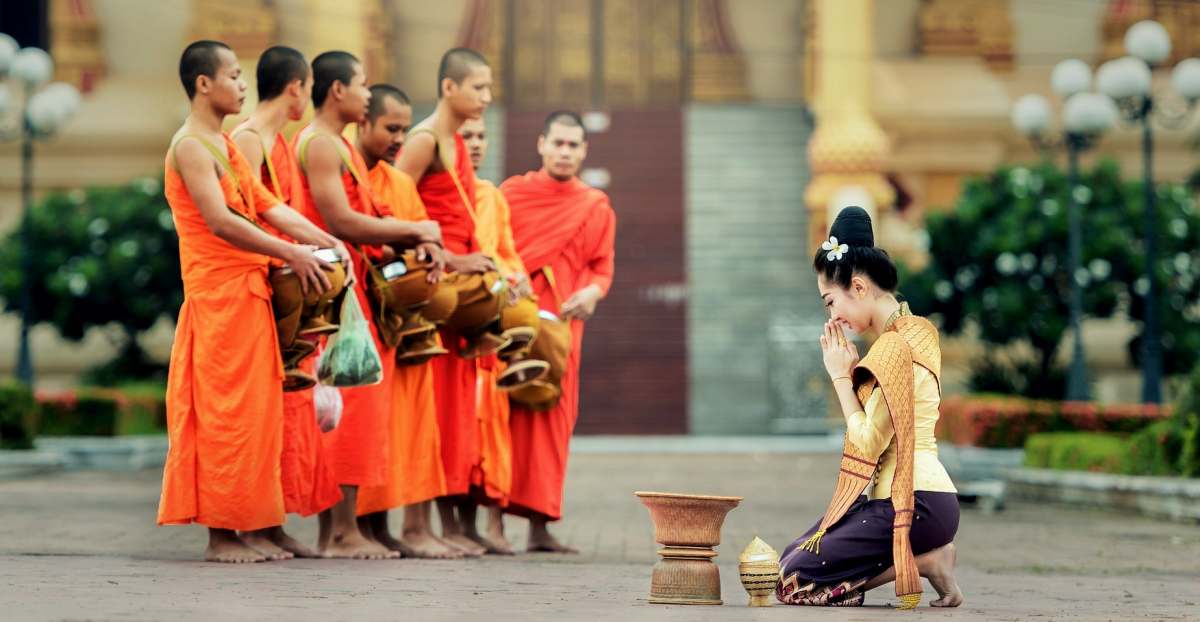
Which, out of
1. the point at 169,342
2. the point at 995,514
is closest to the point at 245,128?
the point at 995,514

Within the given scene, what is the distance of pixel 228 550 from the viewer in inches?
304

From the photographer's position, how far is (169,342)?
25516 mm

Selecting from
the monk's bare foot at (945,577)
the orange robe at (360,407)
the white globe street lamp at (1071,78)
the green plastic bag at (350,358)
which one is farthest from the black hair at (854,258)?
the white globe street lamp at (1071,78)

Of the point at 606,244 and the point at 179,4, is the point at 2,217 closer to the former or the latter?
the point at 179,4

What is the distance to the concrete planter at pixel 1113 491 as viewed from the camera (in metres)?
12.2

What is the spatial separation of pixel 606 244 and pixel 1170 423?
469 centimetres

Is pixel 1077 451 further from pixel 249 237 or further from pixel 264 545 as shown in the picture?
pixel 249 237

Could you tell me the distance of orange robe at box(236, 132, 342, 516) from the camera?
8.06 metres

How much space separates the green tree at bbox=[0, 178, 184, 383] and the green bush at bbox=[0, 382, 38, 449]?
4.13 meters

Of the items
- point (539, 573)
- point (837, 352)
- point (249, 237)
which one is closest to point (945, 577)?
point (837, 352)

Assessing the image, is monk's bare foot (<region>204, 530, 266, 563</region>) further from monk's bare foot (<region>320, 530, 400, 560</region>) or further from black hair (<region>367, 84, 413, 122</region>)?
black hair (<region>367, 84, 413, 122</region>)

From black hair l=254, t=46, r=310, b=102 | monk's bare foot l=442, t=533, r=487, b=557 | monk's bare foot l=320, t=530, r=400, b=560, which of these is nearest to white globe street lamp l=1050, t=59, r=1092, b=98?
monk's bare foot l=442, t=533, r=487, b=557

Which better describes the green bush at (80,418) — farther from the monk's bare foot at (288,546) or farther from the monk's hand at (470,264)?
the monk's bare foot at (288,546)

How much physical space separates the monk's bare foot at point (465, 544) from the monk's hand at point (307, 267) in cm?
149
